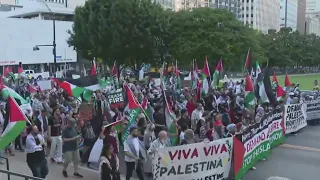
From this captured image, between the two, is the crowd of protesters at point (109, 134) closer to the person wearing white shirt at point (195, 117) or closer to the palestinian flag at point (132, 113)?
the person wearing white shirt at point (195, 117)

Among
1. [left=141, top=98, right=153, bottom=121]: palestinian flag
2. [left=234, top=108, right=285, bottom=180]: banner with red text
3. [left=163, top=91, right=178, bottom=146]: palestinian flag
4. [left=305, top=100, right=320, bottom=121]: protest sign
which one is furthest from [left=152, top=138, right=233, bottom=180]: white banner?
[left=305, top=100, right=320, bottom=121]: protest sign

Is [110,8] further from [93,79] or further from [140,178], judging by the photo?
[140,178]

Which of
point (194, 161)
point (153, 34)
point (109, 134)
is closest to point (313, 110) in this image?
point (194, 161)

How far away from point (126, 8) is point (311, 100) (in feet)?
65.4

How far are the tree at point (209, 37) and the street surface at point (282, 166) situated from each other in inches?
974

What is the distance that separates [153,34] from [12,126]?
27.0m

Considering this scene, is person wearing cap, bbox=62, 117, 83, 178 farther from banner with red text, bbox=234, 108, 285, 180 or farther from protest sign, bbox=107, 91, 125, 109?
protest sign, bbox=107, 91, 125, 109

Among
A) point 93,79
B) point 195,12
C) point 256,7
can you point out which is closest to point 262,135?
point 93,79

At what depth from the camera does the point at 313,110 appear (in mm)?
18562

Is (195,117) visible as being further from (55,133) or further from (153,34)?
(153,34)

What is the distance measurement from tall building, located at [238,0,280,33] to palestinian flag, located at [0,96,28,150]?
513ft

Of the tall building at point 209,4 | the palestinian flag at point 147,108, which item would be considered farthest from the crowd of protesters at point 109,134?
the tall building at point 209,4

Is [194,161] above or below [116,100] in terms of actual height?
below

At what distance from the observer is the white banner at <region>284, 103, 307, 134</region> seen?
15.8 m
